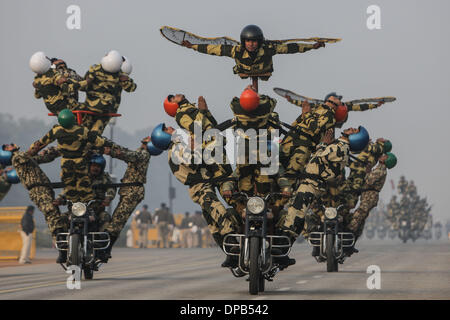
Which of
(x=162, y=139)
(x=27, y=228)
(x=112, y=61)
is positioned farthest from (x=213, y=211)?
(x=27, y=228)

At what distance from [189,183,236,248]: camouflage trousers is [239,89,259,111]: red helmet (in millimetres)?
1402

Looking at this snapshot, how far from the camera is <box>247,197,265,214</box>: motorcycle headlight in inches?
492

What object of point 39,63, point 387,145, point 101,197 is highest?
point 39,63

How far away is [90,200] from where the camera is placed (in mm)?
16578

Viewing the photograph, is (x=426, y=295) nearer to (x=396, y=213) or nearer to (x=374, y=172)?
(x=374, y=172)

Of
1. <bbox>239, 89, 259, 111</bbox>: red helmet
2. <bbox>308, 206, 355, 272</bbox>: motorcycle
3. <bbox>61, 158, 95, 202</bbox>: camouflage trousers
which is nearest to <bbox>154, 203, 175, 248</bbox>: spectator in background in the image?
<bbox>308, 206, 355, 272</bbox>: motorcycle

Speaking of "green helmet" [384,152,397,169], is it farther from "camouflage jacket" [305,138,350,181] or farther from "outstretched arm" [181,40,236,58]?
"outstretched arm" [181,40,236,58]

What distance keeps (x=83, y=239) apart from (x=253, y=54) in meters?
4.22

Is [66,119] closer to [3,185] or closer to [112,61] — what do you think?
[112,61]

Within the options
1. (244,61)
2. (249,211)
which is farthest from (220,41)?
(249,211)

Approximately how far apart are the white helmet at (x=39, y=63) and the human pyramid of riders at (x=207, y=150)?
2 centimetres

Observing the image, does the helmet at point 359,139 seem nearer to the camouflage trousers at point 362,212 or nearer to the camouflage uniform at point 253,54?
the camouflage trousers at point 362,212

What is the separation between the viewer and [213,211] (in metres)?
13.3

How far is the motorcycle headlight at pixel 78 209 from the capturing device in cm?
1548
